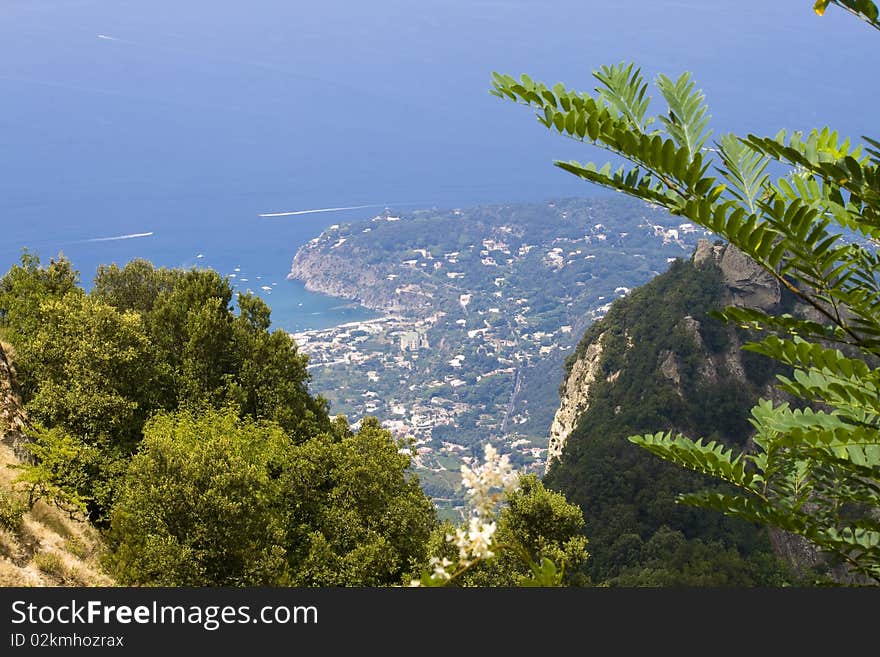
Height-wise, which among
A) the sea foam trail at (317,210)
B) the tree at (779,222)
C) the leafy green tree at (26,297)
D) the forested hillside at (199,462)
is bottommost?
the tree at (779,222)

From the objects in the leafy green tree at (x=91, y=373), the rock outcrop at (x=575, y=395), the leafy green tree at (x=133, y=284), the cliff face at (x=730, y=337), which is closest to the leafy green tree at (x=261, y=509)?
the leafy green tree at (x=91, y=373)

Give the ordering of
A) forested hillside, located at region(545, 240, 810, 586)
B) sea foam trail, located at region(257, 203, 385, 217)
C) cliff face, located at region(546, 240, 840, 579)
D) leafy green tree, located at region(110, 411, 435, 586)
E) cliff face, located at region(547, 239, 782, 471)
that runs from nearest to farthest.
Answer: leafy green tree, located at region(110, 411, 435, 586), forested hillside, located at region(545, 240, 810, 586), cliff face, located at region(546, 240, 840, 579), cliff face, located at region(547, 239, 782, 471), sea foam trail, located at region(257, 203, 385, 217)

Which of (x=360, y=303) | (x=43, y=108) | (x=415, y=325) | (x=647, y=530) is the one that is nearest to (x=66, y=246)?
(x=360, y=303)

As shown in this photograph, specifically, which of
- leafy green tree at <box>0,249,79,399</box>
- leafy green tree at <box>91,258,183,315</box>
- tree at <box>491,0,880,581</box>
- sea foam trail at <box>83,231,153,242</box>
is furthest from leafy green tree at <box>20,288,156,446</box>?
sea foam trail at <box>83,231,153,242</box>

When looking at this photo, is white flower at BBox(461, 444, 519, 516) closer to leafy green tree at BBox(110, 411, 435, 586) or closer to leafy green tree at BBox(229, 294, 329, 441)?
leafy green tree at BBox(110, 411, 435, 586)

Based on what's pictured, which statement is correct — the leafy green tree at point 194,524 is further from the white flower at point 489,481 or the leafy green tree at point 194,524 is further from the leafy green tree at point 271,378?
the white flower at point 489,481

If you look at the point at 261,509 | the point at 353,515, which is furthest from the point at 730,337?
the point at 261,509

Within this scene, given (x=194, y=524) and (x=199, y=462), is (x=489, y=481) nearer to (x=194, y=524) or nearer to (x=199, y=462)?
(x=199, y=462)

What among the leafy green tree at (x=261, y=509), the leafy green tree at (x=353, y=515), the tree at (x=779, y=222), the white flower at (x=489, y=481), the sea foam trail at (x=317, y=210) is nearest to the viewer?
the white flower at (x=489, y=481)

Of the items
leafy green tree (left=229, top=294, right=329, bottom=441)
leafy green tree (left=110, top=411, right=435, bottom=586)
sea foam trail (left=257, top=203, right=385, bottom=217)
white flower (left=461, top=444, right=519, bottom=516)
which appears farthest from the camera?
sea foam trail (left=257, top=203, right=385, bottom=217)
